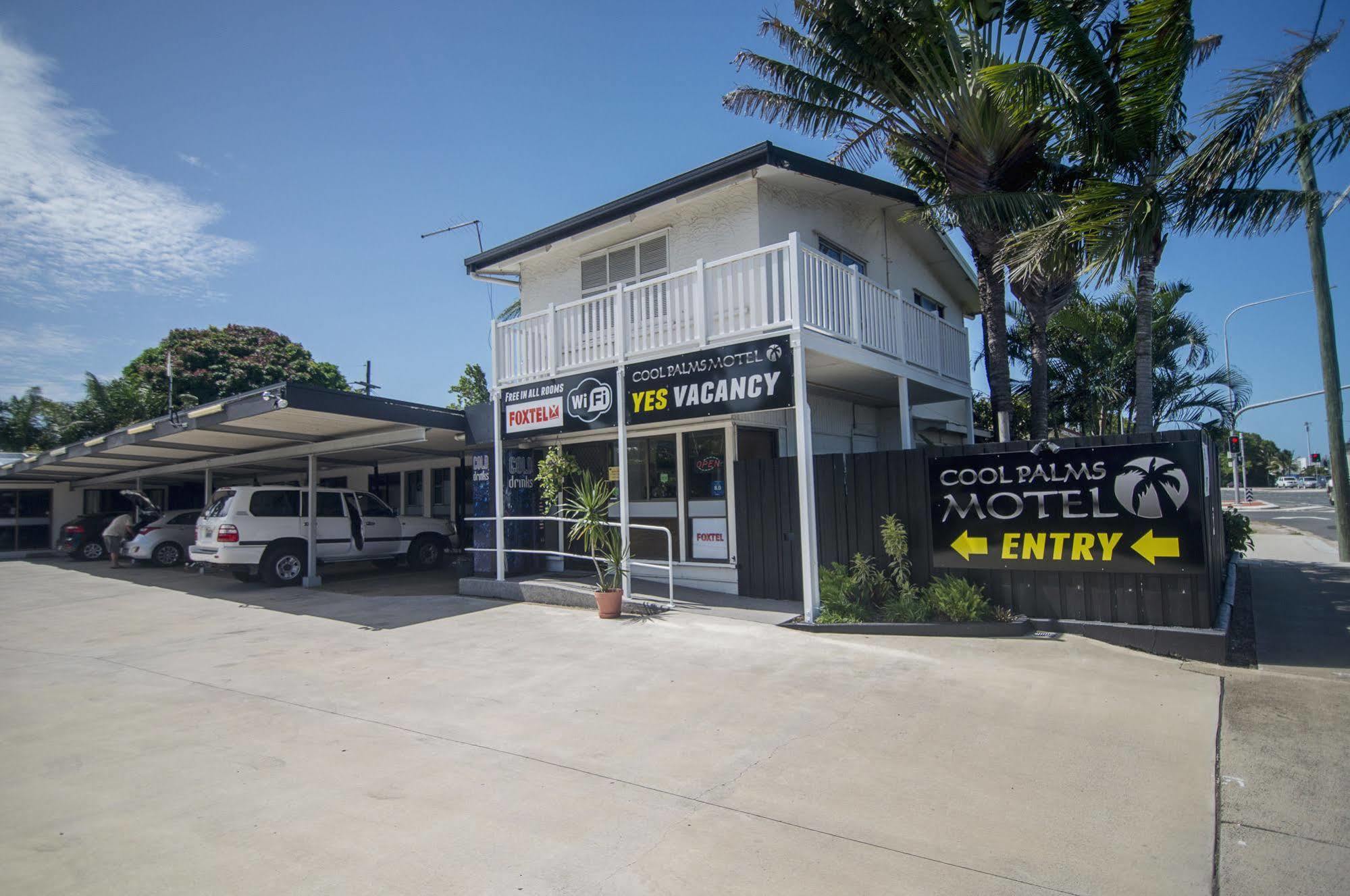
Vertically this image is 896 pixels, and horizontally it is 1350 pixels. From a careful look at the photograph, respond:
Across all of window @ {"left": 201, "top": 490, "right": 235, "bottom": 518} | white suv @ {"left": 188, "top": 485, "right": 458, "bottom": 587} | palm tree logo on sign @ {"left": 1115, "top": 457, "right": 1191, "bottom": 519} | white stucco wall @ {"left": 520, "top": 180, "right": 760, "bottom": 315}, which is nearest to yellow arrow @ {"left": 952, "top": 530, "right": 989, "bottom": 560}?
palm tree logo on sign @ {"left": 1115, "top": 457, "right": 1191, "bottom": 519}

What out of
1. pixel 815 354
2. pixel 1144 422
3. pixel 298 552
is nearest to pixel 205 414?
pixel 298 552

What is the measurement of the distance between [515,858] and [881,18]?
10995 millimetres

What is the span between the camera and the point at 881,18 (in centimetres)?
1014

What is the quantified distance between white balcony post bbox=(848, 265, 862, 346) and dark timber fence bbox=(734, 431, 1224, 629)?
1.77 metres

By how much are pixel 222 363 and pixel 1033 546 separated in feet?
122

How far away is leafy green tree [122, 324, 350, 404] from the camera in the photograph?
3272 cm

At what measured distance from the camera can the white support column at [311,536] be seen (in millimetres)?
14344

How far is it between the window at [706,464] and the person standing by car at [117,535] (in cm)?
1728

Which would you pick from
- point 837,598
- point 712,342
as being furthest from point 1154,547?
point 712,342

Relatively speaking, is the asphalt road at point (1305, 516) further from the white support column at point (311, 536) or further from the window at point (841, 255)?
the white support column at point (311, 536)

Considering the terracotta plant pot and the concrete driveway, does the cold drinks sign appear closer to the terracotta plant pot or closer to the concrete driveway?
the concrete driveway

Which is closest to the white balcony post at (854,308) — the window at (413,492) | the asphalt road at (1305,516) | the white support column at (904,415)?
the white support column at (904,415)

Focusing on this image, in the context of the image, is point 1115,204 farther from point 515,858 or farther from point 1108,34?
point 515,858

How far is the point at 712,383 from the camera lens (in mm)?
9430
